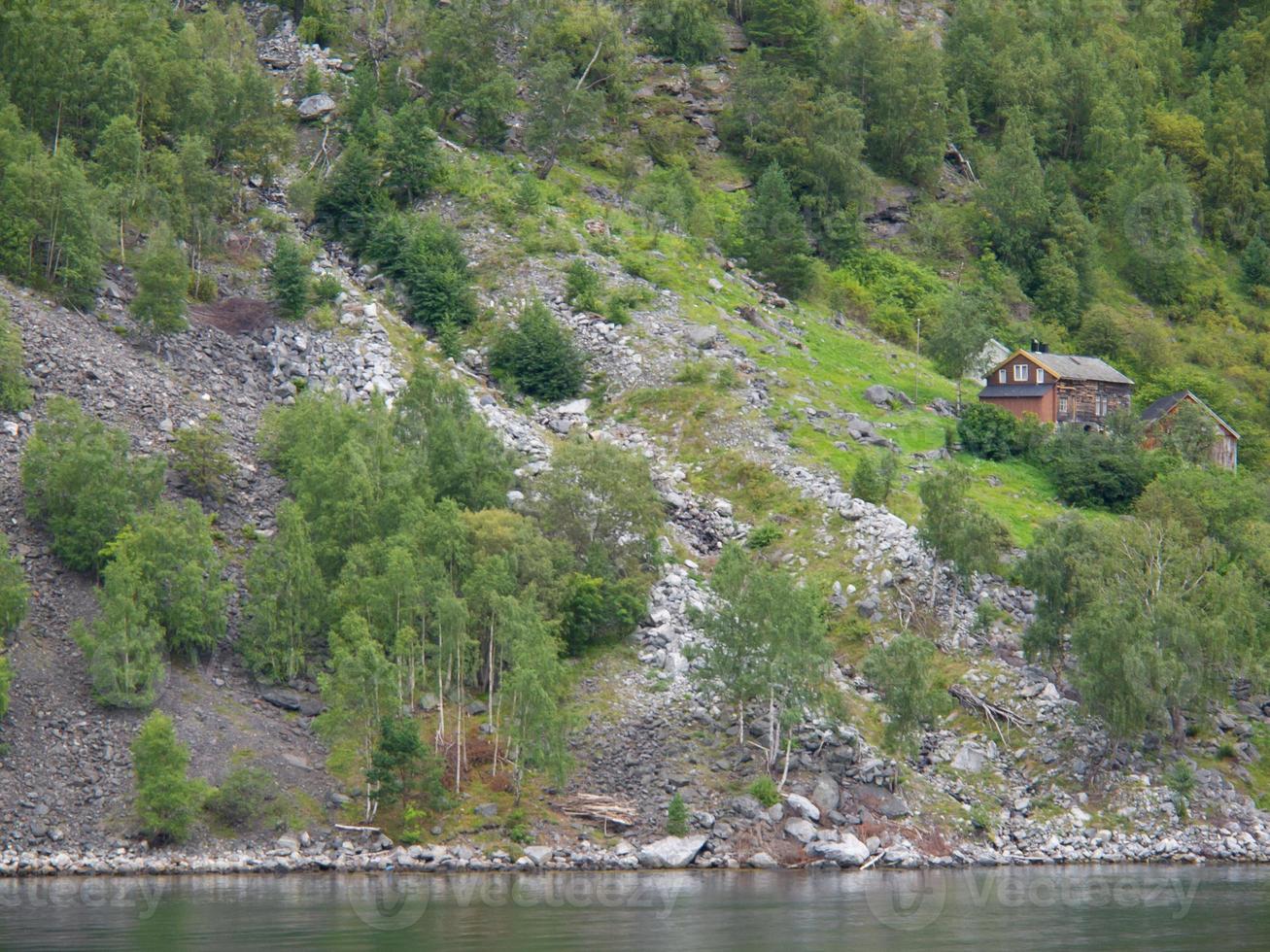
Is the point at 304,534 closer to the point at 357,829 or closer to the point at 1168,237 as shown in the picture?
the point at 357,829

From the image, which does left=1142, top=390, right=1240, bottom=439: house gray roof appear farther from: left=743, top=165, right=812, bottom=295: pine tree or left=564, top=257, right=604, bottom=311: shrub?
left=564, top=257, right=604, bottom=311: shrub

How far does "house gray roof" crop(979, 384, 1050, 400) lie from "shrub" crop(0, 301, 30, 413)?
61.8 m

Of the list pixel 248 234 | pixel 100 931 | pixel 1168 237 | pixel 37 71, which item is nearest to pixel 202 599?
pixel 100 931

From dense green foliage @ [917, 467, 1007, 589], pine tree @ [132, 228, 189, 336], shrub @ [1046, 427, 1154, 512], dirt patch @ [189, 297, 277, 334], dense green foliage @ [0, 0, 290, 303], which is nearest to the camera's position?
dense green foliage @ [917, 467, 1007, 589]

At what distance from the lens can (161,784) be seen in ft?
198

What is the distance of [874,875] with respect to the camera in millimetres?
63625

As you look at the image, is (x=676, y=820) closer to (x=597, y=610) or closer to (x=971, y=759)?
(x=597, y=610)

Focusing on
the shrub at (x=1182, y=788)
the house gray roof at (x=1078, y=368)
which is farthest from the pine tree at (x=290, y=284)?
the shrub at (x=1182, y=788)

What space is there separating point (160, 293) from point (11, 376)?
1185 cm

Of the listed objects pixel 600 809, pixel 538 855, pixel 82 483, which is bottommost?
pixel 538 855

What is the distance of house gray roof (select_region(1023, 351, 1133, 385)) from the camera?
344 ft

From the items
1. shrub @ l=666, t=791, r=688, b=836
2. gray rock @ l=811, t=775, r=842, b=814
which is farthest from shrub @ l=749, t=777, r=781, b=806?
shrub @ l=666, t=791, r=688, b=836

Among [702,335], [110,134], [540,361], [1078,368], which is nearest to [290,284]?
[110,134]

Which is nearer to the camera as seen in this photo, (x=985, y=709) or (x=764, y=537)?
(x=985, y=709)
